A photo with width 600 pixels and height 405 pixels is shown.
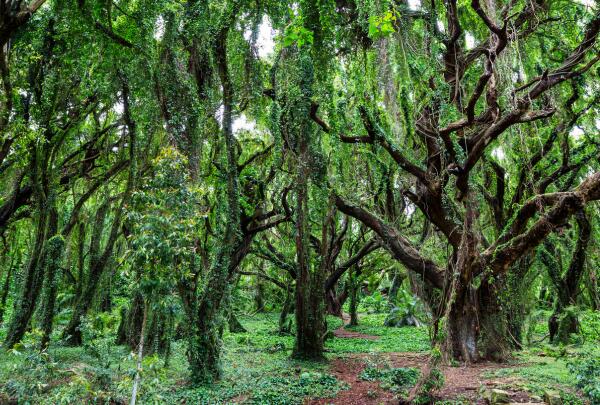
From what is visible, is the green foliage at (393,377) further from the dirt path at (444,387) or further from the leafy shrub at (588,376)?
the leafy shrub at (588,376)

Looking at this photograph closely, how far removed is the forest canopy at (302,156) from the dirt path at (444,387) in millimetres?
344

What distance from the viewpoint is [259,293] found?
1792 cm

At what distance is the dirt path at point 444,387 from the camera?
5267 millimetres

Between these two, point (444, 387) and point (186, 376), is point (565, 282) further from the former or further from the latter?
point (186, 376)

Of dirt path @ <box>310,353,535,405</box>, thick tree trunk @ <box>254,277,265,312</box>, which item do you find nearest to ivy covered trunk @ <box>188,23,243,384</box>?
dirt path @ <box>310,353,535,405</box>

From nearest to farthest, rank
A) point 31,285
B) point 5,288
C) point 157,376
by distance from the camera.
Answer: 1. point 157,376
2. point 31,285
3. point 5,288

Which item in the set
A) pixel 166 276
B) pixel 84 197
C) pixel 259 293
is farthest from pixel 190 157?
pixel 259 293

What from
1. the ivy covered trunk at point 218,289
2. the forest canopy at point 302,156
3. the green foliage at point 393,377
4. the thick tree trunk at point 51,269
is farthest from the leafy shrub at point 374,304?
the thick tree trunk at point 51,269

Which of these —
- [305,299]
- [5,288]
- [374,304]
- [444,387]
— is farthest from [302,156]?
[374,304]

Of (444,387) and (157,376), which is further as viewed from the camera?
(444,387)

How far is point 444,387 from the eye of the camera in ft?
18.8

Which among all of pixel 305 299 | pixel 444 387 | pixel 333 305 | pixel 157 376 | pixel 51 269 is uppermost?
pixel 51 269

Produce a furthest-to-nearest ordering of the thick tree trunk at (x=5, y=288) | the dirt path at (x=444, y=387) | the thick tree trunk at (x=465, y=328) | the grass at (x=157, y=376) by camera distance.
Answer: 1. the thick tree trunk at (x=5, y=288)
2. the thick tree trunk at (x=465, y=328)
3. the dirt path at (x=444, y=387)
4. the grass at (x=157, y=376)

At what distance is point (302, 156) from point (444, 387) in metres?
4.39
